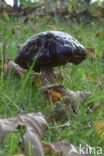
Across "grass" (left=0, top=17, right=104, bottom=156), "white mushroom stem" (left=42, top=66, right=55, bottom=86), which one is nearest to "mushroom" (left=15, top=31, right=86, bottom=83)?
"white mushroom stem" (left=42, top=66, right=55, bottom=86)

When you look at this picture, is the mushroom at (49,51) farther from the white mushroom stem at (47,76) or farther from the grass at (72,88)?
the grass at (72,88)

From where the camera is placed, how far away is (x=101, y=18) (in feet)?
30.5

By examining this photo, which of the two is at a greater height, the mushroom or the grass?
the mushroom

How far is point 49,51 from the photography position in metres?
3.10

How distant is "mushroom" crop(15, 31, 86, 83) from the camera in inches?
122

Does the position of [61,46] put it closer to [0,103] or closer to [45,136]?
[0,103]

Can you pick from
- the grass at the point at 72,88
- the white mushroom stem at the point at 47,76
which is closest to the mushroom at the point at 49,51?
the white mushroom stem at the point at 47,76

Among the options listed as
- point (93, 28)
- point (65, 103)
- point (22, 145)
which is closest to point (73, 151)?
point (22, 145)

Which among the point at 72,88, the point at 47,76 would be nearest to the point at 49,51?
A: the point at 47,76

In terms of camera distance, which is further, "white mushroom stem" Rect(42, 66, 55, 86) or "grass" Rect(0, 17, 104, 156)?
"white mushroom stem" Rect(42, 66, 55, 86)

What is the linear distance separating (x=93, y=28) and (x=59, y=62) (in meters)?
4.92

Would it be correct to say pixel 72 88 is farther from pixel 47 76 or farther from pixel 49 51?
pixel 49 51

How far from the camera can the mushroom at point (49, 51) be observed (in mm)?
3092

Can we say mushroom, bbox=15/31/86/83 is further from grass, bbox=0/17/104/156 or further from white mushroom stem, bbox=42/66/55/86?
grass, bbox=0/17/104/156
